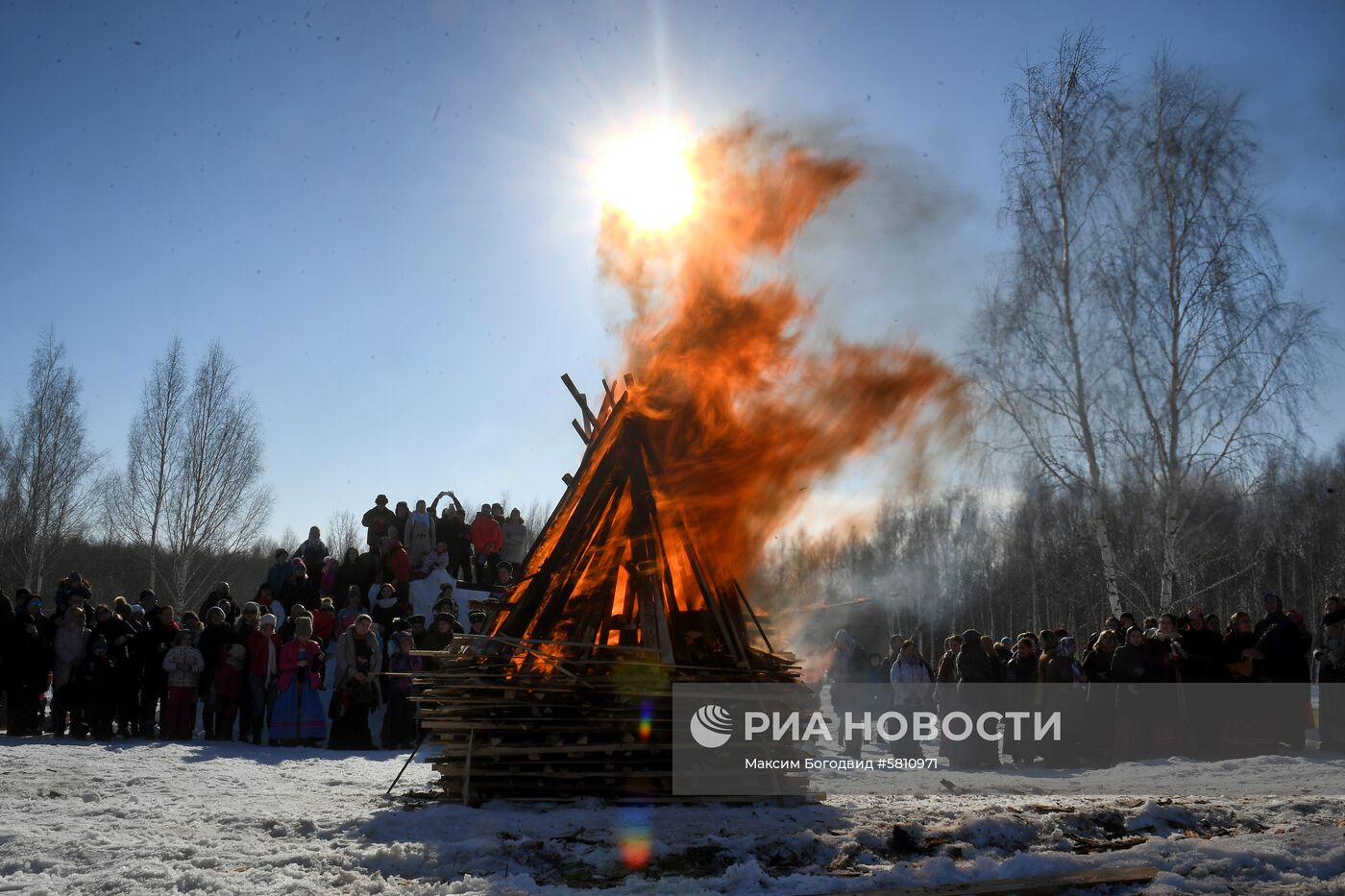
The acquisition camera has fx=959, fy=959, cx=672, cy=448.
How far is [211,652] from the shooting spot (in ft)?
42.6

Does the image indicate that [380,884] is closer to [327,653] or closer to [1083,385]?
[327,653]

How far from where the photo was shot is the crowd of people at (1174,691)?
1205 centimetres

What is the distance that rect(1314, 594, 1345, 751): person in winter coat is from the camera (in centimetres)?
1195

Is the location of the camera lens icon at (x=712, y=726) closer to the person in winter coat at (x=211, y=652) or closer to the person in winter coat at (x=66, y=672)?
the person in winter coat at (x=211, y=652)

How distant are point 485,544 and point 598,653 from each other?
9784 mm

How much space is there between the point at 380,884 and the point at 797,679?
4.25 metres

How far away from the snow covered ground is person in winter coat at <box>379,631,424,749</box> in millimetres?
3694

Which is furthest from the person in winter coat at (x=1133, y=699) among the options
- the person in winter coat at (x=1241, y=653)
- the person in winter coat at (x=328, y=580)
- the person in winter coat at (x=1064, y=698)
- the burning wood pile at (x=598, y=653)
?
the person in winter coat at (x=328, y=580)

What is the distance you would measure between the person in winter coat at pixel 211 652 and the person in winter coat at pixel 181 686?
13 centimetres

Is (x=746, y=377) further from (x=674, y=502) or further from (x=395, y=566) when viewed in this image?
(x=395, y=566)

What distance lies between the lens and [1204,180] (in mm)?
19344

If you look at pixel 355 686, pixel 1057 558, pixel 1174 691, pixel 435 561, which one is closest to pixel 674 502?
pixel 355 686

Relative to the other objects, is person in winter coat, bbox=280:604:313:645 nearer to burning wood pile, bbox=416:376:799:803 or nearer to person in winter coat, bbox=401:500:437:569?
→ person in winter coat, bbox=401:500:437:569

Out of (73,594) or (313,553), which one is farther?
(313,553)
